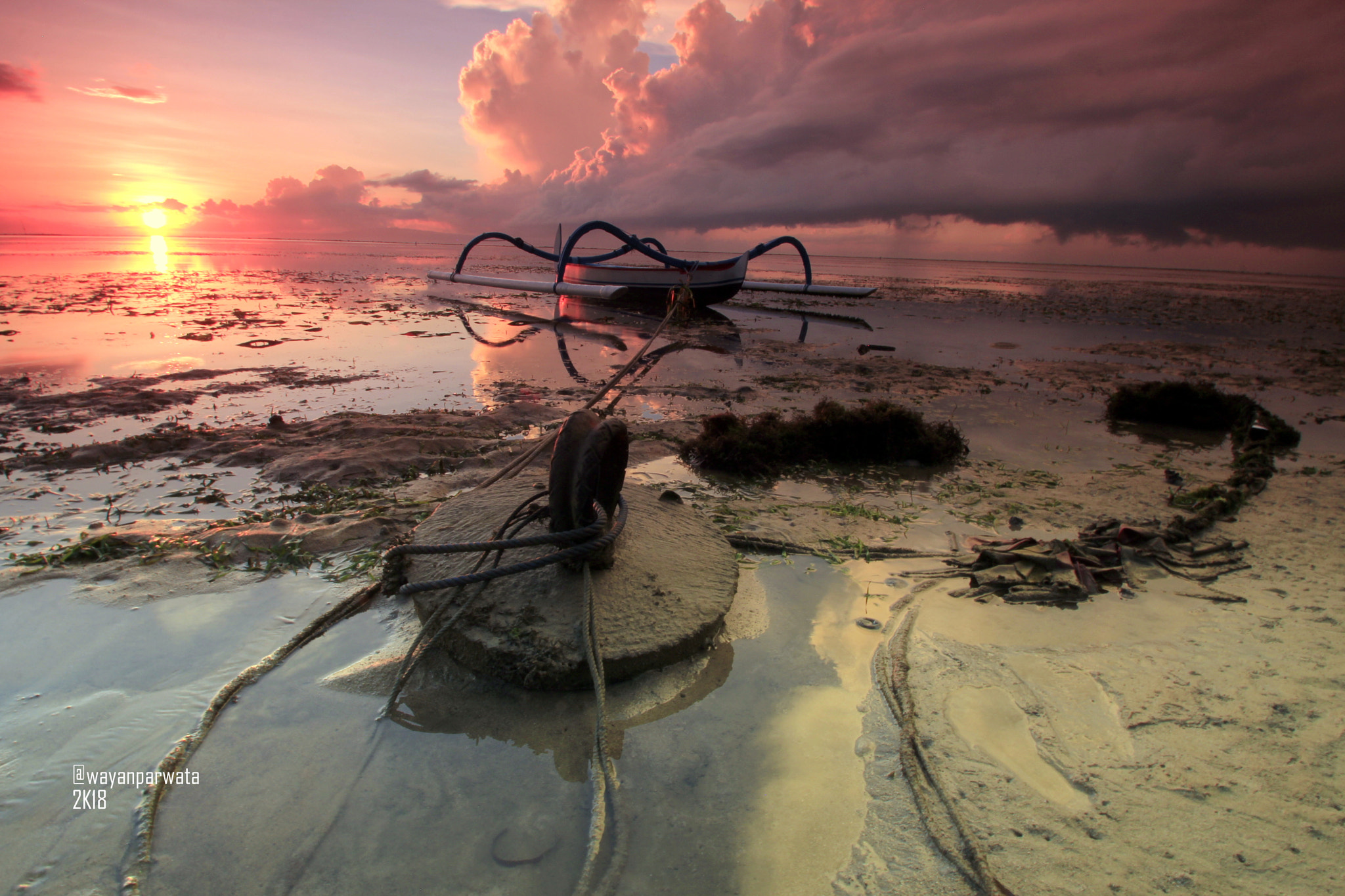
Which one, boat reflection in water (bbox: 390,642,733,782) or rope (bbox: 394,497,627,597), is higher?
rope (bbox: 394,497,627,597)

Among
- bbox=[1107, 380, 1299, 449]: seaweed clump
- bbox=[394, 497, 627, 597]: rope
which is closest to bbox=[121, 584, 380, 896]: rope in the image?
bbox=[394, 497, 627, 597]: rope

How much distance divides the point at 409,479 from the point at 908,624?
3.78m

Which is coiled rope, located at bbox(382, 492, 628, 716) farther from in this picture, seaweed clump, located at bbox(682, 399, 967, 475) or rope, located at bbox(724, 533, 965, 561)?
seaweed clump, located at bbox(682, 399, 967, 475)

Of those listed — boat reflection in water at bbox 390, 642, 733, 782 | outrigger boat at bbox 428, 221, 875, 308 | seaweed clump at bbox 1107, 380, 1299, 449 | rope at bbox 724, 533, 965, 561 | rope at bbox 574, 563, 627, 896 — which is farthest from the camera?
outrigger boat at bbox 428, 221, 875, 308

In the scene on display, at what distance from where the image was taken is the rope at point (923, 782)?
5.55 ft

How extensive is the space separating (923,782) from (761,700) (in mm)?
661

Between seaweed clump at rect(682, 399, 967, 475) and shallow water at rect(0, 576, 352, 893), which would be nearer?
shallow water at rect(0, 576, 352, 893)

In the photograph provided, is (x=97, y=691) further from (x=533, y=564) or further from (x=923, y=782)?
(x=923, y=782)

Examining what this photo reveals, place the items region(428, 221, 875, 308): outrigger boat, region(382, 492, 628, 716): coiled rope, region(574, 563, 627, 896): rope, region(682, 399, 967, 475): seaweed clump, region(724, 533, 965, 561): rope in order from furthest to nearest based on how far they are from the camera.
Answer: region(428, 221, 875, 308): outrigger boat → region(682, 399, 967, 475): seaweed clump → region(724, 533, 965, 561): rope → region(382, 492, 628, 716): coiled rope → region(574, 563, 627, 896): rope

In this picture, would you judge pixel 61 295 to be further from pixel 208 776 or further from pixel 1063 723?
pixel 1063 723

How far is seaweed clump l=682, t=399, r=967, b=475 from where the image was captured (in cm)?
557

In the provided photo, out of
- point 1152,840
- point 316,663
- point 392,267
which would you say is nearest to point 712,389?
point 316,663

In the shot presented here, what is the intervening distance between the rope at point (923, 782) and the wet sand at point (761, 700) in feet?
0.12

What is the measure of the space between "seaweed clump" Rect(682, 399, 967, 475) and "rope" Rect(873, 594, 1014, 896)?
2.92 m
